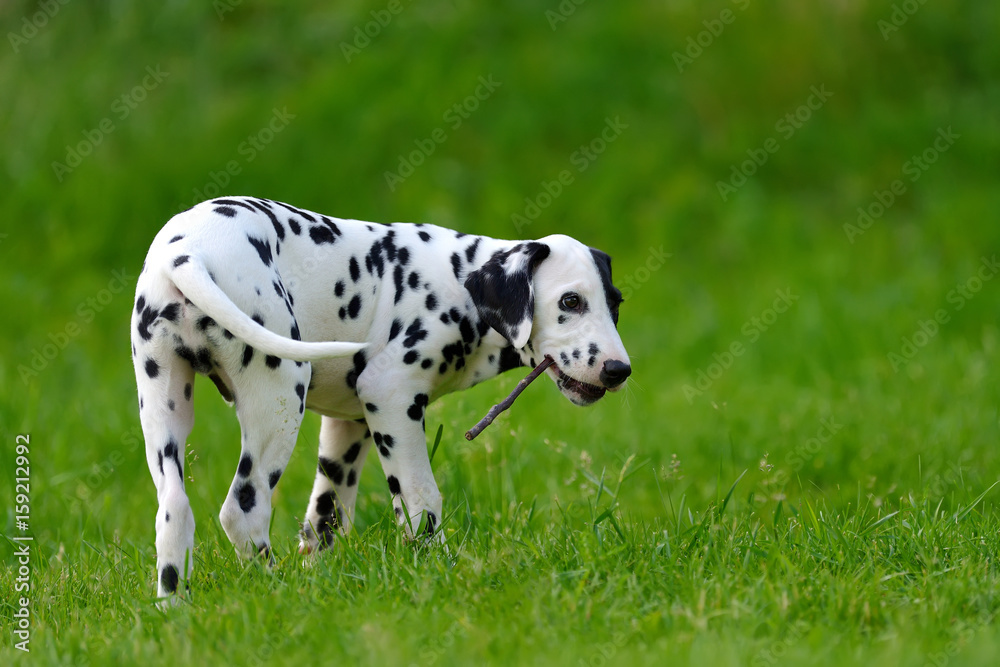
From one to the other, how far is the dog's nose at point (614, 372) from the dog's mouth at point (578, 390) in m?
0.10

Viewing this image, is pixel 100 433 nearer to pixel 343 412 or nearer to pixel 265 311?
pixel 343 412

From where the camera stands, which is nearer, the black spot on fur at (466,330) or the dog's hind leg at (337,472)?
the black spot on fur at (466,330)

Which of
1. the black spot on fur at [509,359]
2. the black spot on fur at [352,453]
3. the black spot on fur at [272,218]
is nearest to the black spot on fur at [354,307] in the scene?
the black spot on fur at [272,218]

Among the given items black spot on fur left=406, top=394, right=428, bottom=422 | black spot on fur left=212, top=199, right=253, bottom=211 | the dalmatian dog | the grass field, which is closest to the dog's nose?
the dalmatian dog

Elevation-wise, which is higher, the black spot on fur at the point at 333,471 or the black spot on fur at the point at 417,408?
the black spot on fur at the point at 417,408

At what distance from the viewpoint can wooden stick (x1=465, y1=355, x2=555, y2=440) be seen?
461 centimetres

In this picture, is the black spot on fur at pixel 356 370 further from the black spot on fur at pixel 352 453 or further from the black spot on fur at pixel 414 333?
the black spot on fur at pixel 352 453

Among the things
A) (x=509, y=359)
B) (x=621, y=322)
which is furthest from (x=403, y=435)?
(x=621, y=322)

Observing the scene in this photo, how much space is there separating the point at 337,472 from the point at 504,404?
1090 mm

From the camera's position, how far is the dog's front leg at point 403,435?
189 inches

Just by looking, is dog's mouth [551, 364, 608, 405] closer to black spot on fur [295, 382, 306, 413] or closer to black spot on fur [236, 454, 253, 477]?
black spot on fur [295, 382, 306, 413]

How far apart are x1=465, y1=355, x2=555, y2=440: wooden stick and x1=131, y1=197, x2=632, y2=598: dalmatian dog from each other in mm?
54

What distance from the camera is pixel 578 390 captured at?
4.86 meters

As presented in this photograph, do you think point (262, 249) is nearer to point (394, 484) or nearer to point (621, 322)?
point (394, 484)
